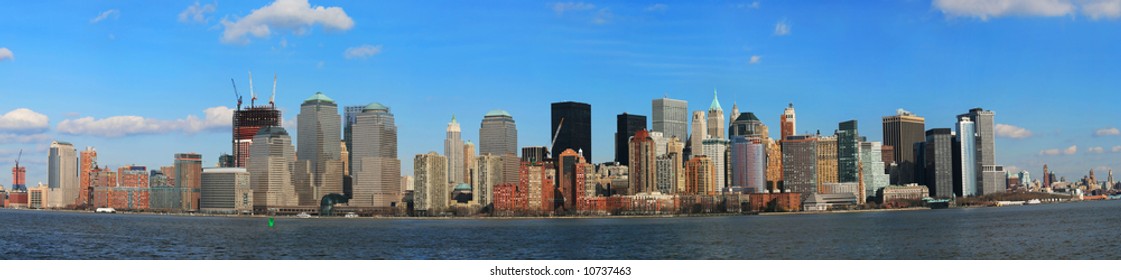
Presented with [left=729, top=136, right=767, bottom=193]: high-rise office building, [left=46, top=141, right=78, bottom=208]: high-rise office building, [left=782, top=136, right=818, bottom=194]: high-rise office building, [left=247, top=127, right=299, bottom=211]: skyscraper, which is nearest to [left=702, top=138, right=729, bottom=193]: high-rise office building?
[left=729, top=136, right=767, bottom=193]: high-rise office building

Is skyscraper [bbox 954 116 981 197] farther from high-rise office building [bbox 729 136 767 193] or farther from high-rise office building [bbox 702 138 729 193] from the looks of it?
high-rise office building [bbox 702 138 729 193]

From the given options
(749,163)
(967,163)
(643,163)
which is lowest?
(967,163)

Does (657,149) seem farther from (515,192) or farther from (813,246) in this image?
(813,246)

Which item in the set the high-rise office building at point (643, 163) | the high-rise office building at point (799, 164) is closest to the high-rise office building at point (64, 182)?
the high-rise office building at point (643, 163)

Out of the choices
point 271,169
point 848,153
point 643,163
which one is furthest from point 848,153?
point 271,169

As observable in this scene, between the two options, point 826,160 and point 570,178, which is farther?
point 826,160

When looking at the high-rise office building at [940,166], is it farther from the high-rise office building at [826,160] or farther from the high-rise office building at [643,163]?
the high-rise office building at [643,163]

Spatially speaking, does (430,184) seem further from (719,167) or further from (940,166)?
(940,166)
